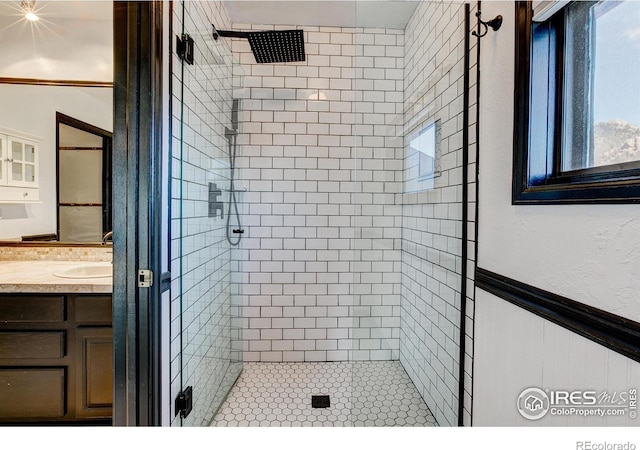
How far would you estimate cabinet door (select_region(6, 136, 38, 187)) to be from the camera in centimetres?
213

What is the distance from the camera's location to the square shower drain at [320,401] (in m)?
2.03

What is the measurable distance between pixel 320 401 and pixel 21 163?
2.53 meters

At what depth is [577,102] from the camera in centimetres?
98

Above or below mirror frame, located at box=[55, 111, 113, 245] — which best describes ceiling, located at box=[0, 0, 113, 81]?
above

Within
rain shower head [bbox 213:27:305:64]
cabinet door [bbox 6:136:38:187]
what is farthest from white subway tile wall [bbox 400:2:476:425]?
cabinet door [bbox 6:136:38:187]

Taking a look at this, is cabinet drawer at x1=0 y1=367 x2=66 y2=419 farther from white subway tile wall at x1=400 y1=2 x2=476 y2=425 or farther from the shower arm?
the shower arm

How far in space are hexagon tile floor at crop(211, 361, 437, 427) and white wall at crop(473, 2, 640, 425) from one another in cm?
60

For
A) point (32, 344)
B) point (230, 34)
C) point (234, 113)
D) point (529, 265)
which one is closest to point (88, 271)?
point (32, 344)

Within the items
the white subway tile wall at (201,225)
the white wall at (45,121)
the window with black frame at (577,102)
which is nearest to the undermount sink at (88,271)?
the white wall at (45,121)

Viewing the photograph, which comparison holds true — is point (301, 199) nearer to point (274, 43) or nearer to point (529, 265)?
point (274, 43)

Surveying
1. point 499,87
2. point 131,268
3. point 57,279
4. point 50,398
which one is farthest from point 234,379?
point 499,87

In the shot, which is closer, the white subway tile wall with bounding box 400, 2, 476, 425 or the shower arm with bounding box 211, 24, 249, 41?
the white subway tile wall with bounding box 400, 2, 476, 425

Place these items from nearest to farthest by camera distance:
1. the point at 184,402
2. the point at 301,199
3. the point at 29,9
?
1. the point at 184,402
2. the point at 29,9
3. the point at 301,199

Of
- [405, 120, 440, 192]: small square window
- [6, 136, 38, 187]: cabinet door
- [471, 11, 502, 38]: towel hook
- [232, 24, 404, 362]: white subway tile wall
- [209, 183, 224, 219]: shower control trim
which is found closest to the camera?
[471, 11, 502, 38]: towel hook
